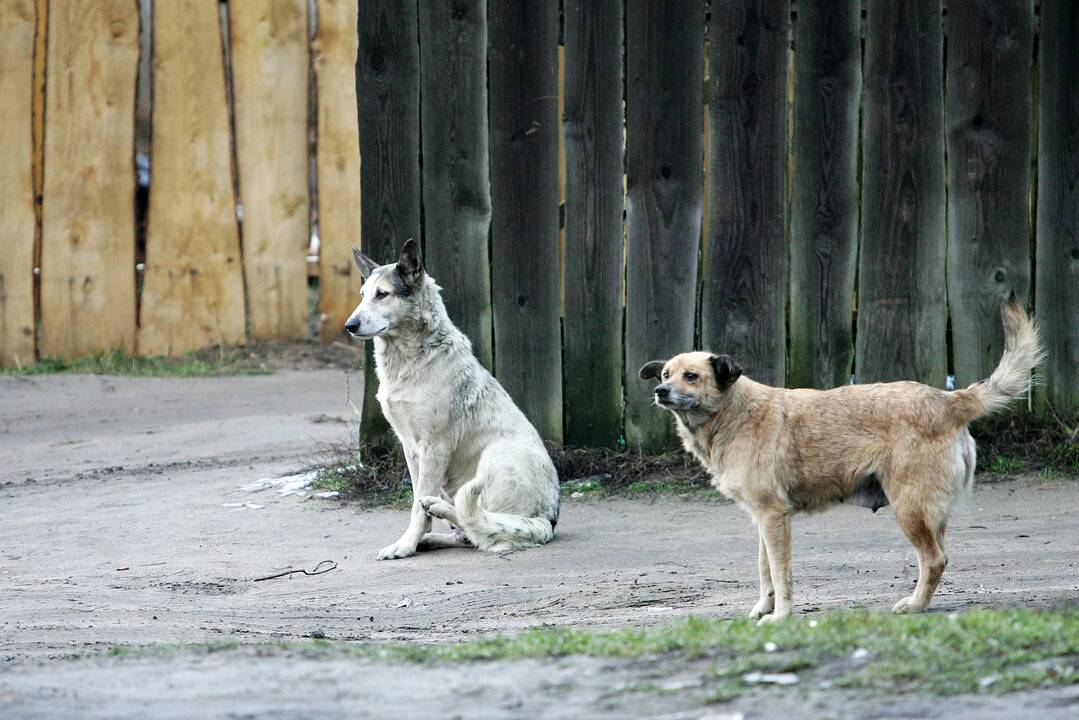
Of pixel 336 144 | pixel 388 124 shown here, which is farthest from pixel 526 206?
pixel 336 144

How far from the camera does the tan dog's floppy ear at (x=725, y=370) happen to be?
669 cm

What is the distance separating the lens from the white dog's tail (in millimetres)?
8305

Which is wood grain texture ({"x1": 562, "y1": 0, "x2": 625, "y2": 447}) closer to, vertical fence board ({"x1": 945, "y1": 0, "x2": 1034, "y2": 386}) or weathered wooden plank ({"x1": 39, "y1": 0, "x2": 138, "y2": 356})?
vertical fence board ({"x1": 945, "y1": 0, "x2": 1034, "y2": 386})

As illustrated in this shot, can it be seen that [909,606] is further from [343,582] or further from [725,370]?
[343,582]

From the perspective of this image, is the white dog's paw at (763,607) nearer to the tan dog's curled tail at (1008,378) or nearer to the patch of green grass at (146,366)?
the tan dog's curled tail at (1008,378)

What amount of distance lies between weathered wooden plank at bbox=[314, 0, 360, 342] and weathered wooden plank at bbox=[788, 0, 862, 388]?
237 inches

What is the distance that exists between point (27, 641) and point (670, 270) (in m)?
5.22

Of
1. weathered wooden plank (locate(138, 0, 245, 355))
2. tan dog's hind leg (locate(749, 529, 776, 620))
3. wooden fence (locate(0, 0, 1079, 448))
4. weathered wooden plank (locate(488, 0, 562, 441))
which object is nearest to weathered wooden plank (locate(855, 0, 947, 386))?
wooden fence (locate(0, 0, 1079, 448))

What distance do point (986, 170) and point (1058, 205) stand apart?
21.2 inches

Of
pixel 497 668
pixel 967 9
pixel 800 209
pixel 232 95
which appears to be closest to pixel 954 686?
pixel 497 668

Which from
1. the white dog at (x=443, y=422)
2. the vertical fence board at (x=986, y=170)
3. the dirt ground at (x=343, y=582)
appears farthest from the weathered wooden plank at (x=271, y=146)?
the vertical fence board at (x=986, y=170)

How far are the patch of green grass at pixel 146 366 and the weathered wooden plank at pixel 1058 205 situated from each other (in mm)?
7787

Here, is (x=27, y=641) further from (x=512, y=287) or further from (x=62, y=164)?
(x=62, y=164)

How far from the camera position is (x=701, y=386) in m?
6.73
